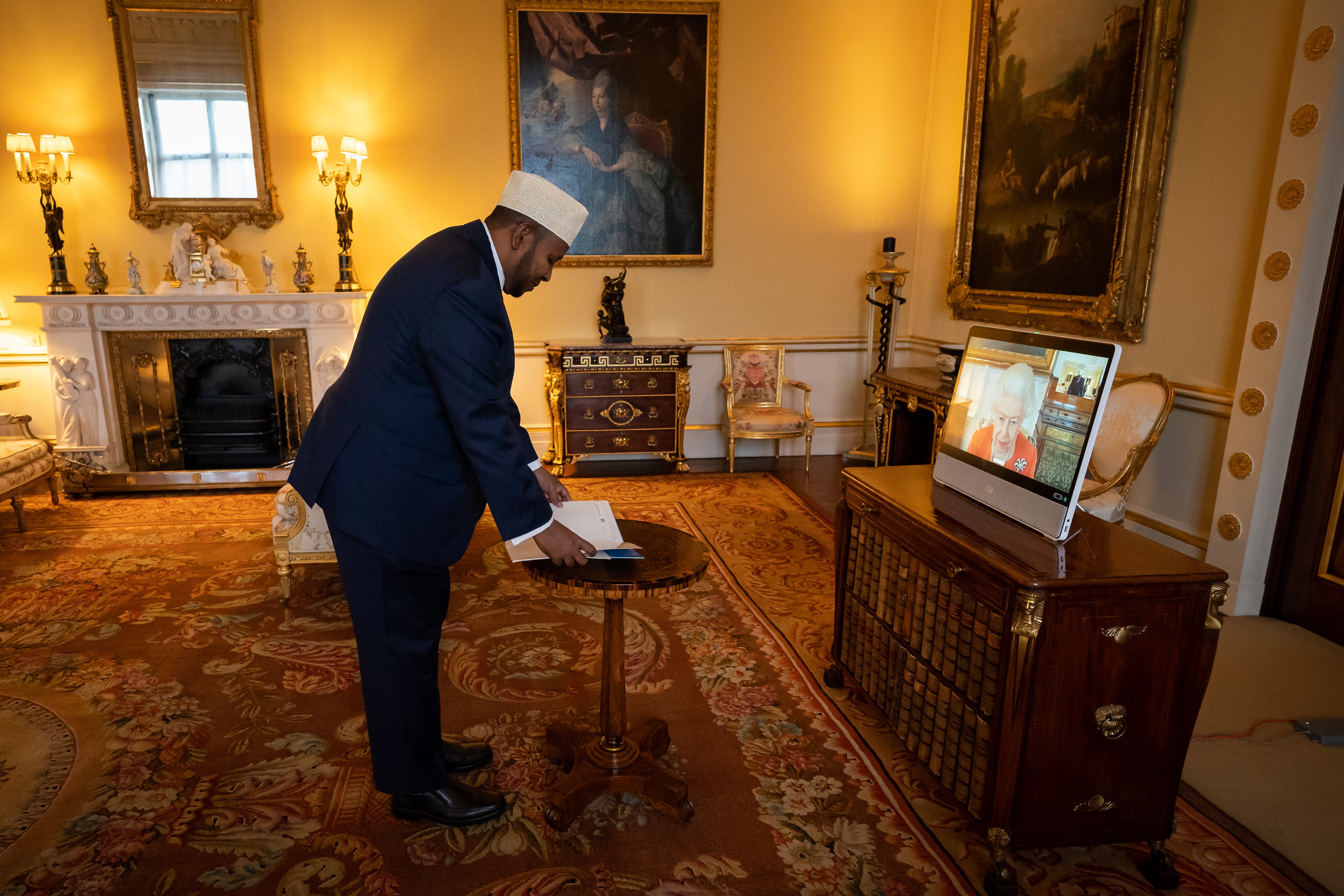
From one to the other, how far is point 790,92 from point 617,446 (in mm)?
3322

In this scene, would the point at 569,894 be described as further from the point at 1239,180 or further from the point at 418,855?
the point at 1239,180

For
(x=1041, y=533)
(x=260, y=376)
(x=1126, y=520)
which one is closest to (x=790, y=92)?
(x=1126, y=520)

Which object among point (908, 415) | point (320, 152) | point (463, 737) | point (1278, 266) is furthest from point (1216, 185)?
point (320, 152)

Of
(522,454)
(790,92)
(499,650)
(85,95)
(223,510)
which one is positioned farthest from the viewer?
(790,92)

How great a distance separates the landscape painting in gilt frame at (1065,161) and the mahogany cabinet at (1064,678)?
284 centimetres

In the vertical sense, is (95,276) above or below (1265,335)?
above

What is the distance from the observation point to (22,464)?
5008mm

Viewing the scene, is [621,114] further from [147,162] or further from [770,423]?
[147,162]

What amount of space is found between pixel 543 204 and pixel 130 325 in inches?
210

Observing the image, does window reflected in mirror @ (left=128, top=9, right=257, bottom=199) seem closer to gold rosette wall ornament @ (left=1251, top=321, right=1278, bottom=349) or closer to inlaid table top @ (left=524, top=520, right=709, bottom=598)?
inlaid table top @ (left=524, top=520, right=709, bottom=598)

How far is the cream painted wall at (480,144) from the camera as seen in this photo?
6.00 m

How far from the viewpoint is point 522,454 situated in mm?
2037

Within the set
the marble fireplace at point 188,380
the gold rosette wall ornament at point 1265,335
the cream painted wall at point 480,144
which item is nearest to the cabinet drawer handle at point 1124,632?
the gold rosette wall ornament at point 1265,335

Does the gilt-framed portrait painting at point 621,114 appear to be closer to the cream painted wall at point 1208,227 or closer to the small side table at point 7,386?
the cream painted wall at point 1208,227
